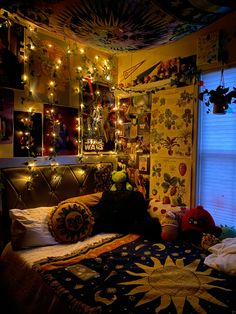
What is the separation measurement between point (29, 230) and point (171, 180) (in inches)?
60.2

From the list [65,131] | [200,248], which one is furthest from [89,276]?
[65,131]

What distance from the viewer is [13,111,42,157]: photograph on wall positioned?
232cm

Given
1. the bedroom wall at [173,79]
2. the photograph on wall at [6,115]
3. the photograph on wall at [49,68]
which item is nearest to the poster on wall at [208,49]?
the bedroom wall at [173,79]

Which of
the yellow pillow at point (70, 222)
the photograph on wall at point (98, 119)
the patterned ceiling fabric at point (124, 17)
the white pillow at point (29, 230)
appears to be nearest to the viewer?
the patterned ceiling fabric at point (124, 17)

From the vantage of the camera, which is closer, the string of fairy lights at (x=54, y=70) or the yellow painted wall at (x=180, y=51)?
the yellow painted wall at (x=180, y=51)

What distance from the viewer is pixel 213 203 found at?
2.47 metres

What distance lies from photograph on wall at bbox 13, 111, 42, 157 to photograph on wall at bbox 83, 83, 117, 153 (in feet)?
1.96

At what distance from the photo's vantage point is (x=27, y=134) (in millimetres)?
2373

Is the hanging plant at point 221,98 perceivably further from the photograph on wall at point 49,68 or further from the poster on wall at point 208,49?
the photograph on wall at point 49,68

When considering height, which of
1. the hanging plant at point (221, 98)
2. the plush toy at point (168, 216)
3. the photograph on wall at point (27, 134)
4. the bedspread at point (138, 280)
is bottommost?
the bedspread at point (138, 280)

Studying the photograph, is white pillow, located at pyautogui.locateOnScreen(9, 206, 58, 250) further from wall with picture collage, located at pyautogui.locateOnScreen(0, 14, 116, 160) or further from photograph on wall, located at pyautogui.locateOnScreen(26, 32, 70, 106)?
photograph on wall, located at pyautogui.locateOnScreen(26, 32, 70, 106)

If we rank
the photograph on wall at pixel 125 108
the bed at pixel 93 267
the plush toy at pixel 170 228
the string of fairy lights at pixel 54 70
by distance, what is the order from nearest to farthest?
the bed at pixel 93 267 → the plush toy at pixel 170 228 → the string of fairy lights at pixel 54 70 → the photograph on wall at pixel 125 108

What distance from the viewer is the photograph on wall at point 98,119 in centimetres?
294

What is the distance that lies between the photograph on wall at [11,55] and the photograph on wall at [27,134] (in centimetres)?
28
